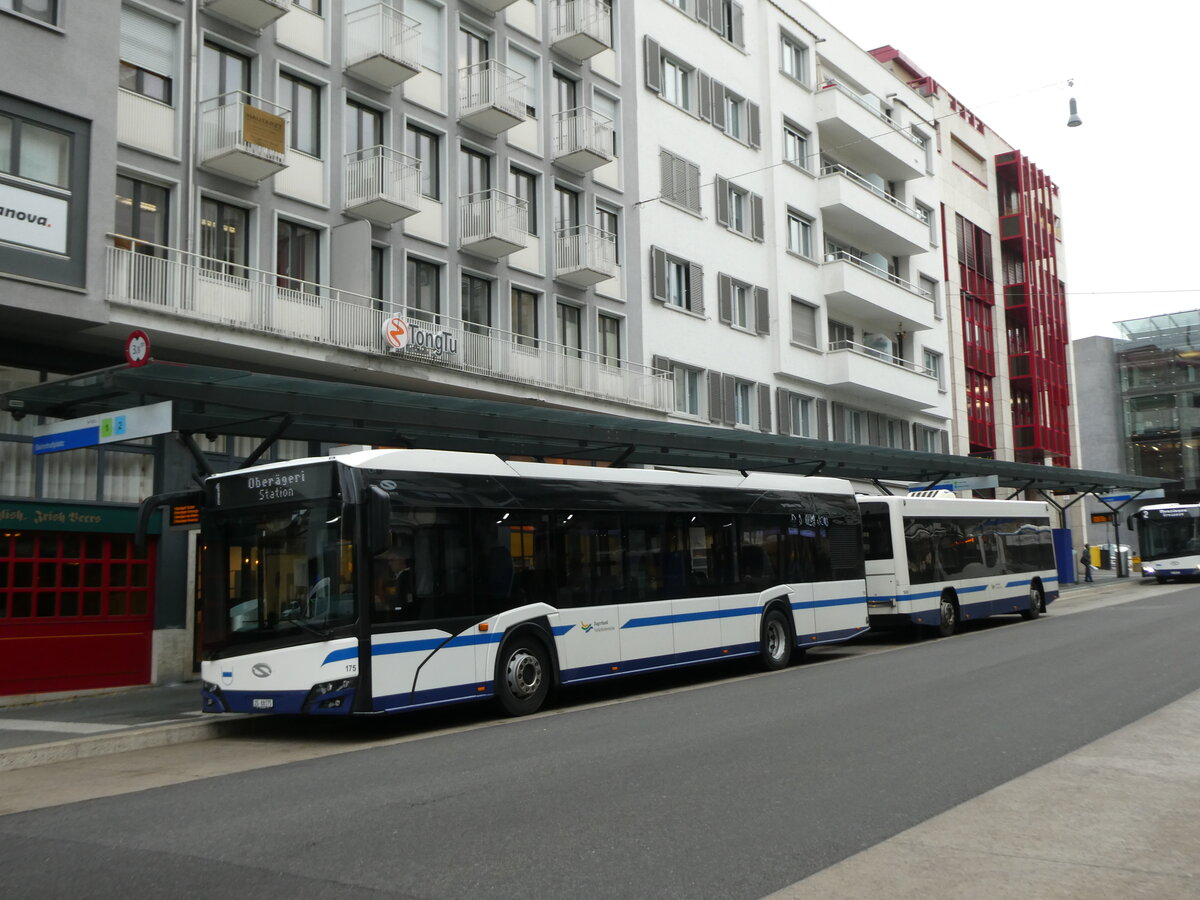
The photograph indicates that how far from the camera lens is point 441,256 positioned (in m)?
26.1

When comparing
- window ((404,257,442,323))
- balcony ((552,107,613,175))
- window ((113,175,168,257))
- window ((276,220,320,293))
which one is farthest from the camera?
balcony ((552,107,613,175))

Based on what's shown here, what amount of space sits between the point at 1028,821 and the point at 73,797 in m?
6.78

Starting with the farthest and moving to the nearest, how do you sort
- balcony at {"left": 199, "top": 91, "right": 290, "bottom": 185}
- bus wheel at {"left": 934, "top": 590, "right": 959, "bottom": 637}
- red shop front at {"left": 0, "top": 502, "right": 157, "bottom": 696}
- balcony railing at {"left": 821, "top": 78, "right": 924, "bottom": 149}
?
balcony railing at {"left": 821, "top": 78, "right": 924, "bottom": 149}, bus wheel at {"left": 934, "top": 590, "right": 959, "bottom": 637}, balcony at {"left": 199, "top": 91, "right": 290, "bottom": 185}, red shop front at {"left": 0, "top": 502, "right": 157, "bottom": 696}

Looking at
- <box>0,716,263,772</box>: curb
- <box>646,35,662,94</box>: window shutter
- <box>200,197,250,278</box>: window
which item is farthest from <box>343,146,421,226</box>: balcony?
<box>0,716,263,772</box>: curb

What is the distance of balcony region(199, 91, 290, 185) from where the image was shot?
21125mm

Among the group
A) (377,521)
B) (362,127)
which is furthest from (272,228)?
(377,521)

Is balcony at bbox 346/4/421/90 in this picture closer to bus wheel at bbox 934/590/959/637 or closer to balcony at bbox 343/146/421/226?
balcony at bbox 343/146/421/226

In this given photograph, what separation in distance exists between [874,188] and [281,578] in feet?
113

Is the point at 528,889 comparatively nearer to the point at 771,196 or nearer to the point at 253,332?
the point at 253,332

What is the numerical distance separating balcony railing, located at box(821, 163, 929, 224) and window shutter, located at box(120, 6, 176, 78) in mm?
24679

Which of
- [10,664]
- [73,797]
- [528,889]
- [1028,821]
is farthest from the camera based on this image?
[10,664]

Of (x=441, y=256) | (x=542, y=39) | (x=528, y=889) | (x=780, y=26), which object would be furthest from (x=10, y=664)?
(x=780, y=26)

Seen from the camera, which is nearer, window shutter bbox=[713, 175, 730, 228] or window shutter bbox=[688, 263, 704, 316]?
window shutter bbox=[688, 263, 704, 316]

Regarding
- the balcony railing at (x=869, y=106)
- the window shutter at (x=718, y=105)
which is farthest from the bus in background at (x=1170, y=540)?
the window shutter at (x=718, y=105)
